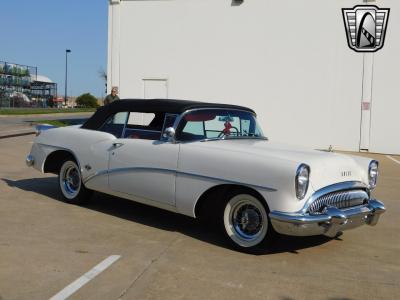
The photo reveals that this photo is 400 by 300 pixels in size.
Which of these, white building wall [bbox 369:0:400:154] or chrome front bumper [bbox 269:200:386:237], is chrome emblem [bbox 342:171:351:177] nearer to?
chrome front bumper [bbox 269:200:386:237]

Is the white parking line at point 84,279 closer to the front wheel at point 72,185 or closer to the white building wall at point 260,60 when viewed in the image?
the front wheel at point 72,185

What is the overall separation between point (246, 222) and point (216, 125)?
1353 mm

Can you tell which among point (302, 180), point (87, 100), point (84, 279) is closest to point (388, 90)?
point (302, 180)

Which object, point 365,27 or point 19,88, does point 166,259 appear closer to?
point 365,27

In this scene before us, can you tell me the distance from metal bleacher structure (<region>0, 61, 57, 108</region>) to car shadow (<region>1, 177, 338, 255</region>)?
113 ft

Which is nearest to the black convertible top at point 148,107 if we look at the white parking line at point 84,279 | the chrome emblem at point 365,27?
the white parking line at point 84,279

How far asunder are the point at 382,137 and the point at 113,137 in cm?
1183

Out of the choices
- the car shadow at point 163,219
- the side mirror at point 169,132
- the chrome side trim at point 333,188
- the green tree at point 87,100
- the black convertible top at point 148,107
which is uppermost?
the green tree at point 87,100

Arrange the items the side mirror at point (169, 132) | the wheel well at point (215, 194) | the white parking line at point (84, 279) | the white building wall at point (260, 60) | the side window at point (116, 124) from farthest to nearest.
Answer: the white building wall at point (260, 60), the side window at point (116, 124), the side mirror at point (169, 132), the wheel well at point (215, 194), the white parking line at point (84, 279)

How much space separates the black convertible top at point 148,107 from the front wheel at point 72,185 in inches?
23.4

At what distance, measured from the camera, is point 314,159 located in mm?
4797

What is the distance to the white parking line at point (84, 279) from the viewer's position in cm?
371

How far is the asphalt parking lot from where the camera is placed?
391 centimetres

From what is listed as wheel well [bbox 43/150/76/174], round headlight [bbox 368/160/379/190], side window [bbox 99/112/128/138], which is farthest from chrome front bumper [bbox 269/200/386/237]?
wheel well [bbox 43/150/76/174]
